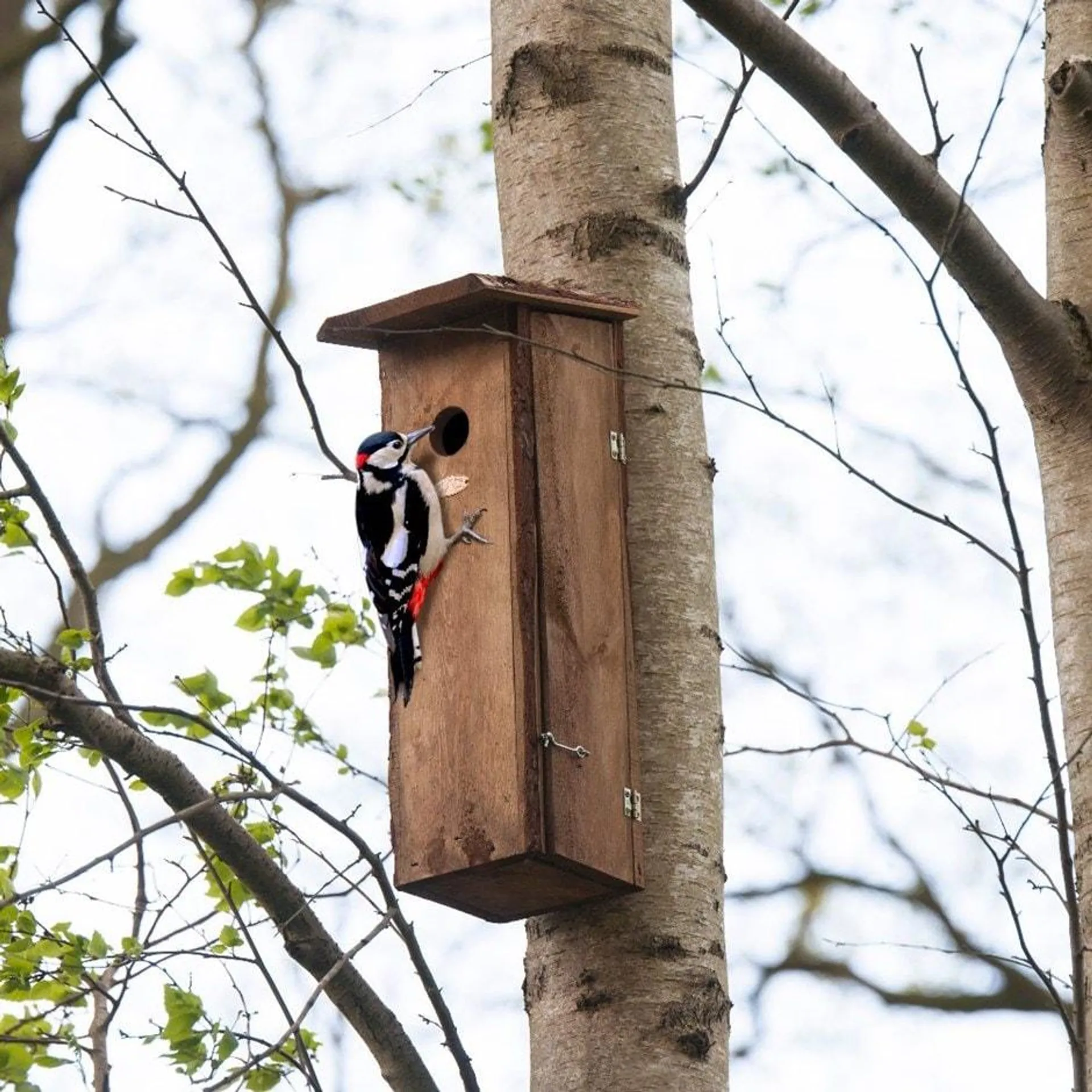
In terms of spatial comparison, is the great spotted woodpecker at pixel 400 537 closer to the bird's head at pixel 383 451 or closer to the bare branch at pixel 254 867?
the bird's head at pixel 383 451

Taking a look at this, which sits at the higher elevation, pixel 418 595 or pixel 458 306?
pixel 458 306

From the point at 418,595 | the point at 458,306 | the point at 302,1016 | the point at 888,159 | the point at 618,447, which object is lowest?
the point at 302,1016

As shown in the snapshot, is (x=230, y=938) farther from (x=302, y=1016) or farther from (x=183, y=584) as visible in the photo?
(x=302, y=1016)

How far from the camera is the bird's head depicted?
3178mm

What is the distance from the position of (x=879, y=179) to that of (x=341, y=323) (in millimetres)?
912

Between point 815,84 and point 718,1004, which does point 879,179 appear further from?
point 718,1004

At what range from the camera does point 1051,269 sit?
3395mm

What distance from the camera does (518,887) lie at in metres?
2.91

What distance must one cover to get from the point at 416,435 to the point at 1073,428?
3.52ft

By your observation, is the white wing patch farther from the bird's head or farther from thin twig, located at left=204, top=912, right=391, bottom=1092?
thin twig, located at left=204, top=912, right=391, bottom=1092

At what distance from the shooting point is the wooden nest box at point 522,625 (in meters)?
2.86

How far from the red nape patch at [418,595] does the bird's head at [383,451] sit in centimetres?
20

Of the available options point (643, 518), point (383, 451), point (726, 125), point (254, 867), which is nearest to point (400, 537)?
point (383, 451)

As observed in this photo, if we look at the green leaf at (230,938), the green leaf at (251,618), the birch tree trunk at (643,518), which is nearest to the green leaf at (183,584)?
the green leaf at (251,618)
